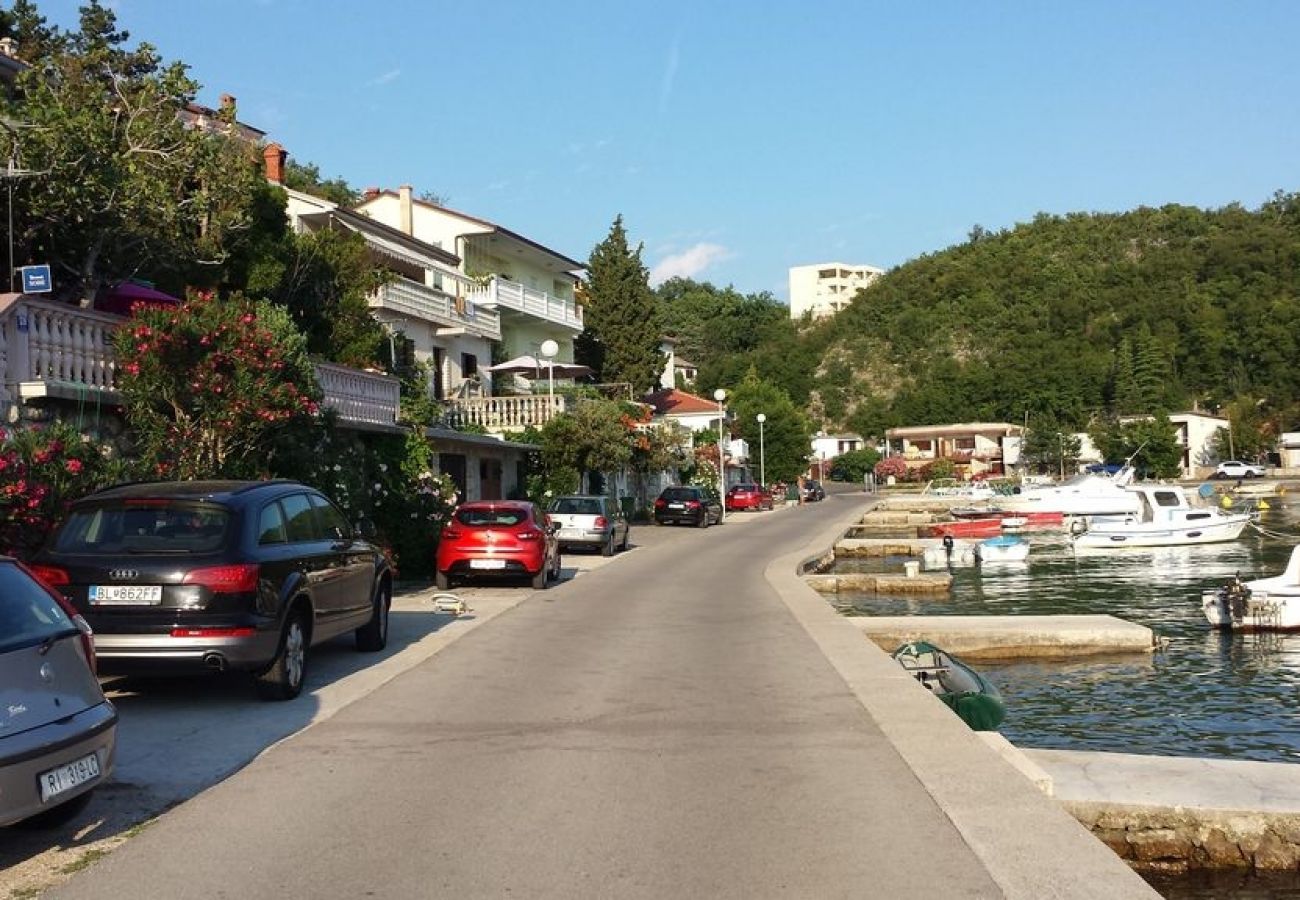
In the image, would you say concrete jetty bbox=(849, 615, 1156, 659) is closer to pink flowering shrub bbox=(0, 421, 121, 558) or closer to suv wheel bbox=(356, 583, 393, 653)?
suv wheel bbox=(356, 583, 393, 653)

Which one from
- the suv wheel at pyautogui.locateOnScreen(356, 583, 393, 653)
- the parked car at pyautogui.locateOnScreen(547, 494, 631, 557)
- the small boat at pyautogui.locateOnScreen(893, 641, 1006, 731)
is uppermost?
the parked car at pyautogui.locateOnScreen(547, 494, 631, 557)

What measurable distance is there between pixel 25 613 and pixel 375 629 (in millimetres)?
6939

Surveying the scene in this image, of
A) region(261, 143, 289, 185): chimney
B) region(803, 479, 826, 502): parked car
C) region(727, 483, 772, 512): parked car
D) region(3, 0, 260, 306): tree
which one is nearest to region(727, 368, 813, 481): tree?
region(803, 479, 826, 502): parked car

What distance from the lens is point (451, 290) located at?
137ft

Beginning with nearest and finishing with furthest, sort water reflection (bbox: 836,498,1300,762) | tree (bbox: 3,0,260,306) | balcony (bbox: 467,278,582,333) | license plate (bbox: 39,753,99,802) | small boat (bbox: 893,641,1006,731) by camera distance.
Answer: license plate (bbox: 39,753,99,802), small boat (bbox: 893,641,1006,731), water reflection (bbox: 836,498,1300,762), tree (bbox: 3,0,260,306), balcony (bbox: 467,278,582,333)

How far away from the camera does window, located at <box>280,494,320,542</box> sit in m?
10.3

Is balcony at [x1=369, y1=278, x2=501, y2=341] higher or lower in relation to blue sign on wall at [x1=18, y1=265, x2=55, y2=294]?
higher

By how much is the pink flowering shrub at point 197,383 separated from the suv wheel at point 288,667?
189 inches

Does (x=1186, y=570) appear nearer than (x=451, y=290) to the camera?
Yes

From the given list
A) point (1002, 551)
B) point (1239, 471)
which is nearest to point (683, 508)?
point (1002, 551)

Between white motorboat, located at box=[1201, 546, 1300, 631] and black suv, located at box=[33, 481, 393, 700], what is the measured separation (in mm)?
15568

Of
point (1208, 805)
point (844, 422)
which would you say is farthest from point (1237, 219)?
point (1208, 805)

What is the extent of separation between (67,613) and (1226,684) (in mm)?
13782

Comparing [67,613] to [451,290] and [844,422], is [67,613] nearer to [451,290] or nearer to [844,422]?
[451,290]
